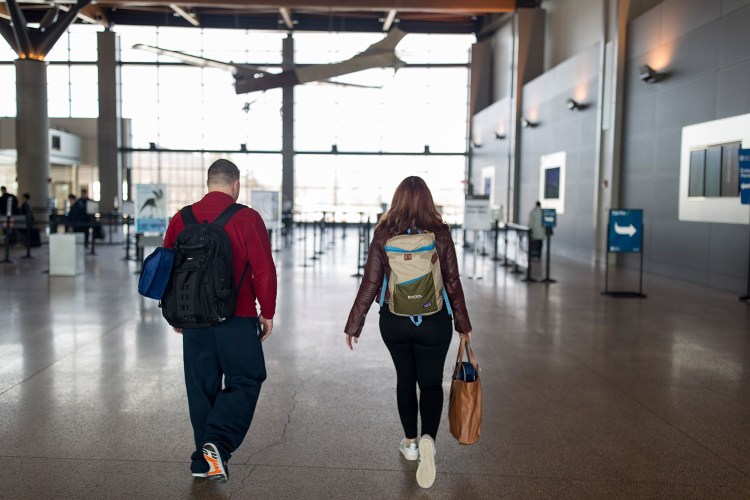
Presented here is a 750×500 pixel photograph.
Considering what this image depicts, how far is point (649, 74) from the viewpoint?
14.4 m

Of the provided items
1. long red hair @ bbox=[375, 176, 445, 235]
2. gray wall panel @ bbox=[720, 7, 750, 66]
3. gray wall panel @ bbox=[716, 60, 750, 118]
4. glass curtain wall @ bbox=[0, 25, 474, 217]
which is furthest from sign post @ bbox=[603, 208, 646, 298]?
glass curtain wall @ bbox=[0, 25, 474, 217]

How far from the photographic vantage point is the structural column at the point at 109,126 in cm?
3309

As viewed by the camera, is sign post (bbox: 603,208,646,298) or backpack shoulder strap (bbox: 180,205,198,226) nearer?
backpack shoulder strap (bbox: 180,205,198,226)

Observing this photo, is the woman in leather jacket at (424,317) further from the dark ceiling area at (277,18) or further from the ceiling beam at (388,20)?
the dark ceiling area at (277,18)

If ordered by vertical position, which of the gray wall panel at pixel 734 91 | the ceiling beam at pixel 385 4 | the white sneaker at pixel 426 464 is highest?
the ceiling beam at pixel 385 4

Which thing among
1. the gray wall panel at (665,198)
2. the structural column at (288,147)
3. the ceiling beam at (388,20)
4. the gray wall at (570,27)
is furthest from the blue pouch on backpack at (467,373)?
the structural column at (288,147)

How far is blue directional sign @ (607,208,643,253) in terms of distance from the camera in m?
11.3

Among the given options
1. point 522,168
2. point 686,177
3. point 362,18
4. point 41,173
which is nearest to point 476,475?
point 686,177

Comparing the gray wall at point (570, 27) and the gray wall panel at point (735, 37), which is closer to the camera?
the gray wall panel at point (735, 37)

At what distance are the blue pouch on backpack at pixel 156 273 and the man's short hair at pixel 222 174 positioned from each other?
0.48 m

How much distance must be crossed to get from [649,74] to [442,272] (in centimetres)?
1266

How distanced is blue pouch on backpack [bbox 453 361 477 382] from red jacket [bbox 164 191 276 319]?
103cm

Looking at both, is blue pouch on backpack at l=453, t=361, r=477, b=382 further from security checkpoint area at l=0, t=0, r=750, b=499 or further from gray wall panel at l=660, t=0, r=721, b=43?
gray wall panel at l=660, t=0, r=721, b=43

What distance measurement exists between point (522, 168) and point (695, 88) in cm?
1256
